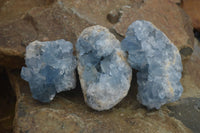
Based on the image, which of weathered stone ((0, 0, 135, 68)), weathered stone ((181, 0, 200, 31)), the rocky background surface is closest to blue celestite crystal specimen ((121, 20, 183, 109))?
the rocky background surface

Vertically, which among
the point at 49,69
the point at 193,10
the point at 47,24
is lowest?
the point at 193,10

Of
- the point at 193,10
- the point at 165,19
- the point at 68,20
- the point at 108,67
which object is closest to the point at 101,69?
the point at 108,67

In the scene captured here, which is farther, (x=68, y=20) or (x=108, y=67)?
(x=68, y=20)

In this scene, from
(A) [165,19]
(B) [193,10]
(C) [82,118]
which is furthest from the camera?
(B) [193,10]

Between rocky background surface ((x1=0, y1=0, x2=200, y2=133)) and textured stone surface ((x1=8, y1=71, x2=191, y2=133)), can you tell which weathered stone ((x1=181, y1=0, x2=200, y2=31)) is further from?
textured stone surface ((x1=8, y1=71, x2=191, y2=133))

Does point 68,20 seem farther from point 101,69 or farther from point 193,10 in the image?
point 193,10

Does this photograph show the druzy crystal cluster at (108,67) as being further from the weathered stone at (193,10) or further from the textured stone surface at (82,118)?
the weathered stone at (193,10)

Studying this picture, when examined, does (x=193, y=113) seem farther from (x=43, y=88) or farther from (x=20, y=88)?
(x=20, y=88)
